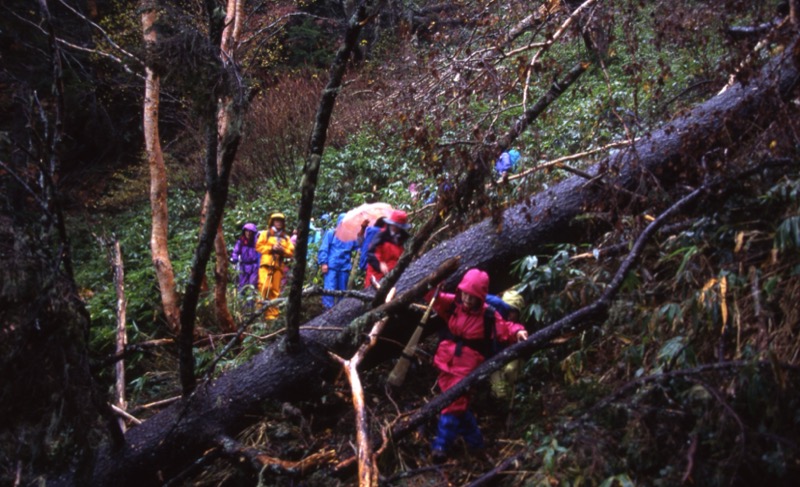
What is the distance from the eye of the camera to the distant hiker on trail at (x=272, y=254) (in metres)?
9.36

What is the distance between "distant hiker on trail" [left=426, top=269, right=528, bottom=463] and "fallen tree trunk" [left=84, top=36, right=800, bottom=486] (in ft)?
1.85

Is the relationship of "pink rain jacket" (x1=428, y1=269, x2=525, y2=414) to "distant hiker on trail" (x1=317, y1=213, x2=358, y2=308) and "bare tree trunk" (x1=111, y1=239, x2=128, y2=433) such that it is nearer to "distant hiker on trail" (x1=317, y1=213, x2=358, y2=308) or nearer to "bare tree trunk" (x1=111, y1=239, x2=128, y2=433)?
"bare tree trunk" (x1=111, y1=239, x2=128, y2=433)

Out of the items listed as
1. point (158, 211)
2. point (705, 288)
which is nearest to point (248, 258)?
point (158, 211)

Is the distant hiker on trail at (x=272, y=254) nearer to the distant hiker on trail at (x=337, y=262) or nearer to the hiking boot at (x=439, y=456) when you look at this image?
the distant hiker on trail at (x=337, y=262)

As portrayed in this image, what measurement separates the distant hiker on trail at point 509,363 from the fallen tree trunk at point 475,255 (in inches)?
16.5

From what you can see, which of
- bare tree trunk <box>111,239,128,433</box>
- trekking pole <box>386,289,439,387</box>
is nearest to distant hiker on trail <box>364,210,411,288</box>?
trekking pole <box>386,289,439,387</box>

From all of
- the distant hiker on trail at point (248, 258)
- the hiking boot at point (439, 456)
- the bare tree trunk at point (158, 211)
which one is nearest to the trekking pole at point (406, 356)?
the hiking boot at point (439, 456)

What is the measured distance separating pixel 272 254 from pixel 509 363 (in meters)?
5.58

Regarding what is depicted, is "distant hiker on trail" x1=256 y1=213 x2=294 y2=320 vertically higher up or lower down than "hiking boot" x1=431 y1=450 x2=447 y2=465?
higher up

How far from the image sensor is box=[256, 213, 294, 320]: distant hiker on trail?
936cm

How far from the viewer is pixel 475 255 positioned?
548 centimetres

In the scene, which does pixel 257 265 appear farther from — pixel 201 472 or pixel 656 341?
pixel 656 341

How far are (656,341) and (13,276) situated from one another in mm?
4027

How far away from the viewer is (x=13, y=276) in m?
3.56
